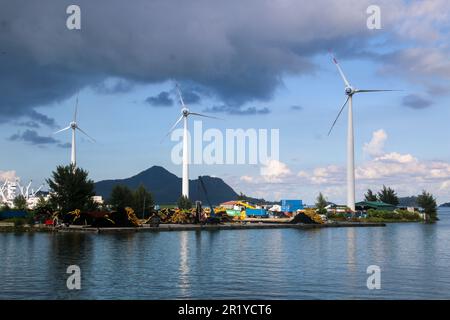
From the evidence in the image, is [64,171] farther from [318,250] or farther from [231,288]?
[231,288]

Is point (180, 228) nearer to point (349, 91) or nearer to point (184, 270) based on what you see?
point (184, 270)

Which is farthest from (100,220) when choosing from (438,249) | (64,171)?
(438,249)

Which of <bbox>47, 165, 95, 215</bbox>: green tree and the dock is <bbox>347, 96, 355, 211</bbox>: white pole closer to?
the dock

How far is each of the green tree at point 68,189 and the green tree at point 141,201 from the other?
2168 centimetres

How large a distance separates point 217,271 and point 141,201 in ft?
327

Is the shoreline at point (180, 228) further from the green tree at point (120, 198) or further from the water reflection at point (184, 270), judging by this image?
the water reflection at point (184, 270)

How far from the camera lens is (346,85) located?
182 metres

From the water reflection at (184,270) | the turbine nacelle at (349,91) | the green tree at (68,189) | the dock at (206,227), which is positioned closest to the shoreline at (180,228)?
the dock at (206,227)

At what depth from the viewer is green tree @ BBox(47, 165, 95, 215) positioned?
5177 inches

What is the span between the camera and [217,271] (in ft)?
190

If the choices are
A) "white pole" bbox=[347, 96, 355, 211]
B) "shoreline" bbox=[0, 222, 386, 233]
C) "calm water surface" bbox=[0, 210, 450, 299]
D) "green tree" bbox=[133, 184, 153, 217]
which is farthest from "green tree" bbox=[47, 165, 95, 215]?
"white pole" bbox=[347, 96, 355, 211]

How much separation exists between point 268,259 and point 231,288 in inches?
949

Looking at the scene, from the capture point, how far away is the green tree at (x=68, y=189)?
13150cm

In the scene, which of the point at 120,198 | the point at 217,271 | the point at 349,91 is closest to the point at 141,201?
the point at 120,198
